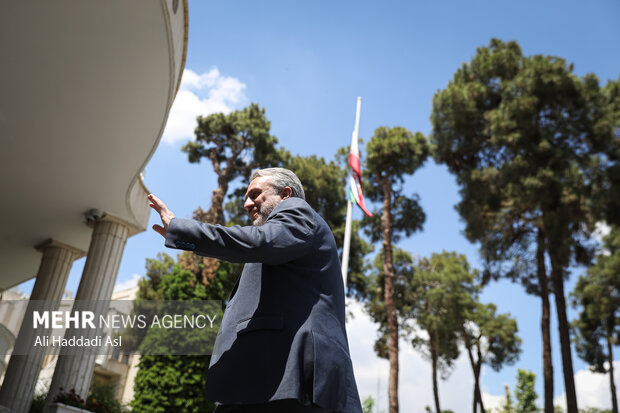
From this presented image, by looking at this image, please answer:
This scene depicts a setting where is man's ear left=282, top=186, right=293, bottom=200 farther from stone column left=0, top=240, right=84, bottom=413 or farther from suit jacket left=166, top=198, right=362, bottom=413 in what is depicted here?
stone column left=0, top=240, right=84, bottom=413

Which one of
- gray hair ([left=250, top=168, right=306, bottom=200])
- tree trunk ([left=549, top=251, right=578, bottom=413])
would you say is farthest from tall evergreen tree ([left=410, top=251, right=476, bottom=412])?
gray hair ([left=250, top=168, right=306, bottom=200])

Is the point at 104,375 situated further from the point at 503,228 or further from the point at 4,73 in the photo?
the point at 4,73

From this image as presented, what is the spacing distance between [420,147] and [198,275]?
917 cm

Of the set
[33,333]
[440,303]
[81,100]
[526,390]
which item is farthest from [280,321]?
[526,390]

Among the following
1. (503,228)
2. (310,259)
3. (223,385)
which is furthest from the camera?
(503,228)

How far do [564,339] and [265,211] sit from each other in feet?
43.3

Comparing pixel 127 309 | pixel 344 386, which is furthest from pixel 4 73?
pixel 127 309

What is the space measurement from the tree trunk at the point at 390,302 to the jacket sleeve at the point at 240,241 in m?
14.2

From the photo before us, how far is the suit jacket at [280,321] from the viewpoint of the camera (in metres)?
1.45

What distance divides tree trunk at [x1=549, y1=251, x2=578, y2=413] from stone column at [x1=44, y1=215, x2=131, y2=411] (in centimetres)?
1078

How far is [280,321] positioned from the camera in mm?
1521

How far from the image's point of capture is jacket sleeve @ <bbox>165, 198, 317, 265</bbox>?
150 centimetres

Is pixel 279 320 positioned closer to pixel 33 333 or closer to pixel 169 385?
pixel 33 333

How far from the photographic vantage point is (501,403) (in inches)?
870
